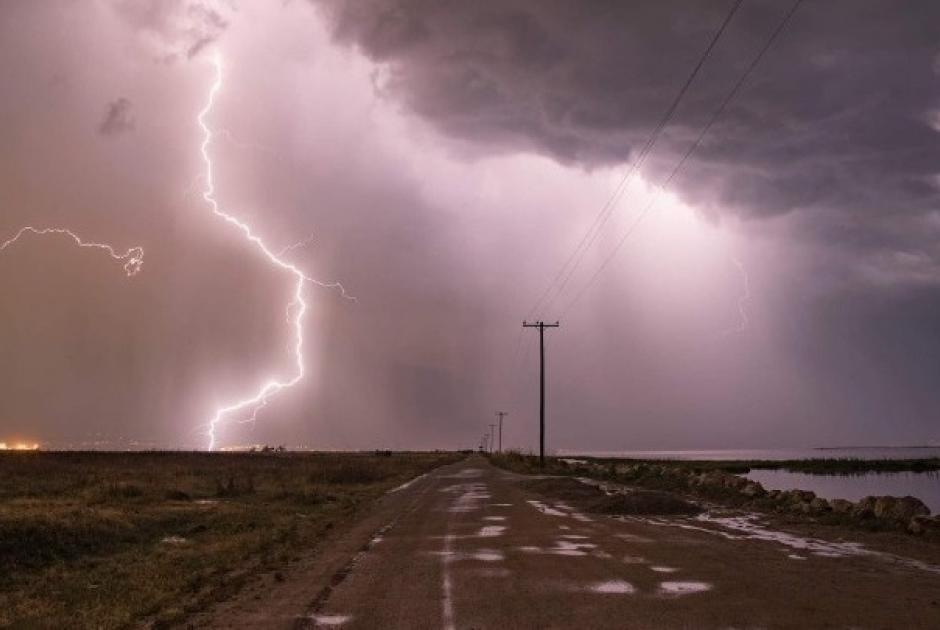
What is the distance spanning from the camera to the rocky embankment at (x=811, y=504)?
19.9 meters

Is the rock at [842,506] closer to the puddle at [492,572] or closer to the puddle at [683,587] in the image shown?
the puddle at [683,587]

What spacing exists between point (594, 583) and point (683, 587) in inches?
50.6

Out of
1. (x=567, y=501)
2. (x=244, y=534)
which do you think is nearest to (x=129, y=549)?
(x=244, y=534)

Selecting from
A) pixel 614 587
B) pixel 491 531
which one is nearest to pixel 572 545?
pixel 491 531

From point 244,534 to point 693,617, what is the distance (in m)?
14.2

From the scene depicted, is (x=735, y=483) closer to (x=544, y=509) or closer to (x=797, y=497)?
(x=797, y=497)

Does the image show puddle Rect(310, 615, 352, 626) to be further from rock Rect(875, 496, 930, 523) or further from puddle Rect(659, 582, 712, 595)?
rock Rect(875, 496, 930, 523)

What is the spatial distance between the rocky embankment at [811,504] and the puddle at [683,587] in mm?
9610

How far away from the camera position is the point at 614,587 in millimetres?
11273

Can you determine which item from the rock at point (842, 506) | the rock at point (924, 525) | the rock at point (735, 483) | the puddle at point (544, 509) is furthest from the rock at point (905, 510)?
the rock at point (735, 483)

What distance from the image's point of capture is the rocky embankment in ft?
65.4

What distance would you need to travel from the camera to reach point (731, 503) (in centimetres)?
2956

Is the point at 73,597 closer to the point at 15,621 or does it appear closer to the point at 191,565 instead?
the point at 15,621

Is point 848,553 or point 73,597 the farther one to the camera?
point 848,553
